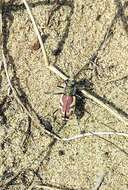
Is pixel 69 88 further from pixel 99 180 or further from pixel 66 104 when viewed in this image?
pixel 99 180

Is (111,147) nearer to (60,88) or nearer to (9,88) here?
(60,88)

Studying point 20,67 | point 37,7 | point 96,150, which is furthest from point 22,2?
point 96,150

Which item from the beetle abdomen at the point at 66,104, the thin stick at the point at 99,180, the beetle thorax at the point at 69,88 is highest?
the beetle thorax at the point at 69,88

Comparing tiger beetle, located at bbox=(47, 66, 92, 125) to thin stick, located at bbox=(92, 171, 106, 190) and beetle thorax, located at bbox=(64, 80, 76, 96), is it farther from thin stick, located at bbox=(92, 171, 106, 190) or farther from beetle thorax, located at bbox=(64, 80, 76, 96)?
thin stick, located at bbox=(92, 171, 106, 190)

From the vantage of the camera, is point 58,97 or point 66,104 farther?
point 58,97

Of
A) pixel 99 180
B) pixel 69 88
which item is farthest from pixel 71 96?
pixel 99 180

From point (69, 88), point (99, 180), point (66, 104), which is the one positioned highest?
point (69, 88)

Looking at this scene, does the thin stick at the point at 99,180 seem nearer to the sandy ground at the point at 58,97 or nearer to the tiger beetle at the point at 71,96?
the sandy ground at the point at 58,97

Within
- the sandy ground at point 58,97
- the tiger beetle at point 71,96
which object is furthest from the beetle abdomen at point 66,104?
the sandy ground at point 58,97

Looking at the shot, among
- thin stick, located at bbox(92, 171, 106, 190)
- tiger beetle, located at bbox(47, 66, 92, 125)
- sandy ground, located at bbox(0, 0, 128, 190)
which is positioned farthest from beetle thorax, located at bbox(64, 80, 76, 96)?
thin stick, located at bbox(92, 171, 106, 190)
